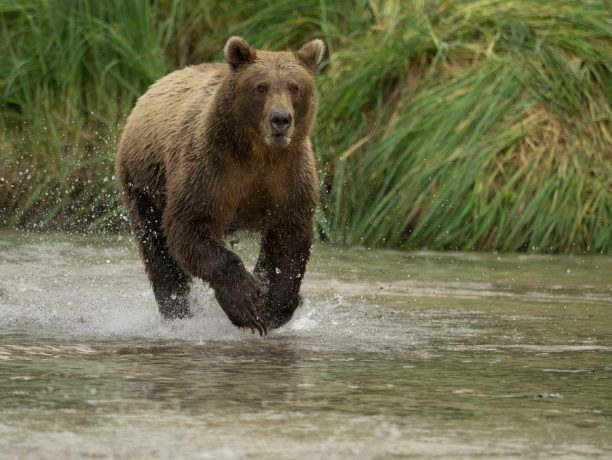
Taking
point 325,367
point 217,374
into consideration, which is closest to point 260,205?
point 325,367

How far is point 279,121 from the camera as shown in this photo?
6703 millimetres

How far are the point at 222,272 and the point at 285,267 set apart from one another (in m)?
0.41

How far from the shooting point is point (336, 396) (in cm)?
502

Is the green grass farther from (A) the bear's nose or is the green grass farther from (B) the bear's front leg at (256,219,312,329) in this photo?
(A) the bear's nose

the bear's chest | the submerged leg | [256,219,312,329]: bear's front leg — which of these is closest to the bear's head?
the bear's chest

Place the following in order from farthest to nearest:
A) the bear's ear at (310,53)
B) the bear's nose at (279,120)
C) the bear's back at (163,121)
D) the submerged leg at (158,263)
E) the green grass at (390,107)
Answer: the green grass at (390,107) < the submerged leg at (158,263) < the bear's back at (163,121) < the bear's ear at (310,53) < the bear's nose at (279,120)

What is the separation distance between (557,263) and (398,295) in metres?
1.88

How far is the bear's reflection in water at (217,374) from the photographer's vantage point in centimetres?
486

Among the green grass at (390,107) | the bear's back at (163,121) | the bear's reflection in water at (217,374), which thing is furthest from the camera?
the green grass at (390,107)

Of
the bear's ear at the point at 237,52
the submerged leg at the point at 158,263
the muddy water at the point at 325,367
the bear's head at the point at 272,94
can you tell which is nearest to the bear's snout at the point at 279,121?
the bear's head at the point at 272,94

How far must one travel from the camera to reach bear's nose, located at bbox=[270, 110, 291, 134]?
21.9 ft

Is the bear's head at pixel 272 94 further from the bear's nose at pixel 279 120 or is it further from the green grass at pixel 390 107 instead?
the green grass at pixel 390 107

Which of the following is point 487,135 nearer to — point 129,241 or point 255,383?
point 129,241

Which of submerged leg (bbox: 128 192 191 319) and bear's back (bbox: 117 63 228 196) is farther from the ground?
bear's back (bbox: 117 63 228 196)
